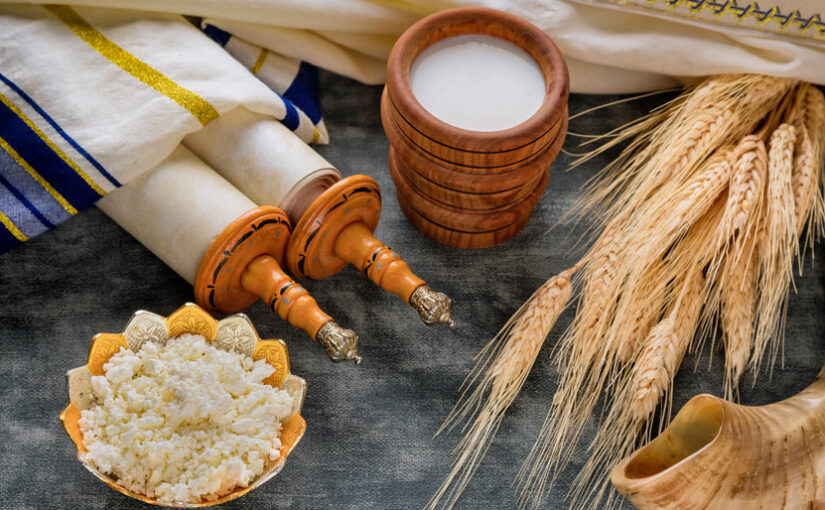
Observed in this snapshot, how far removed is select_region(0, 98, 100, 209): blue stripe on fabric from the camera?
93 centimetres

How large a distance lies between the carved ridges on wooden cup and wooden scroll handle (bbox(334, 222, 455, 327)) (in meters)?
0.08

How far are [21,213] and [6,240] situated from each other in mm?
34

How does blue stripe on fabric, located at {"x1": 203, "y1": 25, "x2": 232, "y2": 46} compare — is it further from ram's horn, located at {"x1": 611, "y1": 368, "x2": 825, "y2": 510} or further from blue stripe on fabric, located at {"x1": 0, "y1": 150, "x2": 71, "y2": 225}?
ram's horn, located at {"x1": 611, "y1": 368, "x2": 825, "y2": 510}

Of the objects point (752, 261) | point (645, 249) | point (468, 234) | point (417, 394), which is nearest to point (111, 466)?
point (417, 394)

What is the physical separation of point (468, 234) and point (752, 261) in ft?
1.06

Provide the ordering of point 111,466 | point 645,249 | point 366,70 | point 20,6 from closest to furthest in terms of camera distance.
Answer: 1. point 111,466
2. point 645,249
3. point 20,6
4. point 366,70

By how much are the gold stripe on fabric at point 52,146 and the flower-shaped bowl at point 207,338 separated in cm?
17

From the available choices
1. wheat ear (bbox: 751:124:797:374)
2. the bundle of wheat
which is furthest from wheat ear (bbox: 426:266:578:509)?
wheat ear (bbox: 751:124:797:374)

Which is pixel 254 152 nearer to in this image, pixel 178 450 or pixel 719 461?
pixel 178 450

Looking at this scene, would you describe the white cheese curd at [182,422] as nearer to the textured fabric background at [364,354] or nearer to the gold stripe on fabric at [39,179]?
the textured fabric background at [364,354]

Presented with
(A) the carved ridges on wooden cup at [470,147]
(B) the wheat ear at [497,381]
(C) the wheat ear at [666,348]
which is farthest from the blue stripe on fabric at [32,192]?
(C) the wheat ear at [666,348]

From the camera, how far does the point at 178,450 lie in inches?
30.3

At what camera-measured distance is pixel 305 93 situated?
3.57ft

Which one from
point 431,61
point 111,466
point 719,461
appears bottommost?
point 111,466
